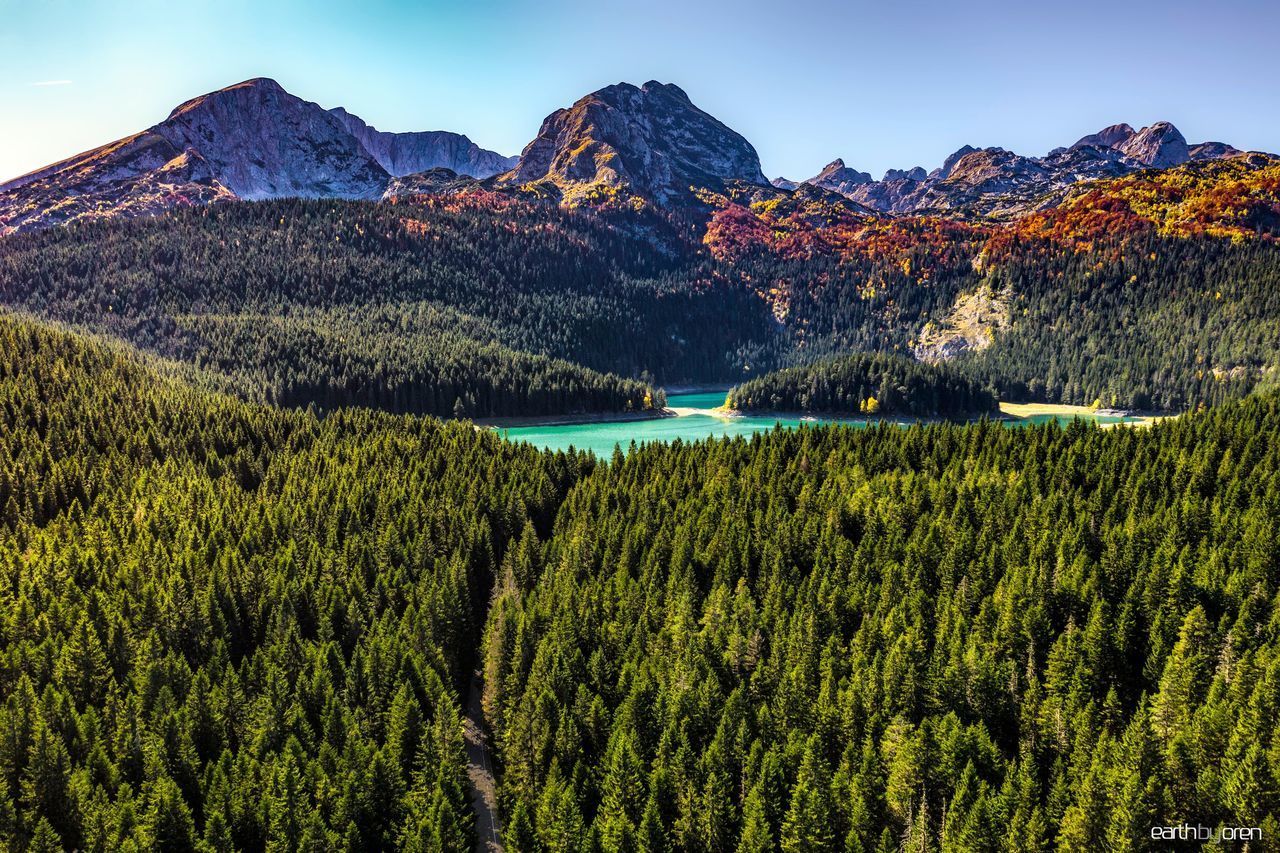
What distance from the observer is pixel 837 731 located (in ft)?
185

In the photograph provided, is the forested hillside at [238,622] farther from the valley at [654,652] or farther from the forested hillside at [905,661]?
the forested hillside at [905,661]

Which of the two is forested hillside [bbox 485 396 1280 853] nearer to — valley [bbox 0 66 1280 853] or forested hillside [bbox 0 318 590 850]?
valley [bbox 0 66 1280 853]

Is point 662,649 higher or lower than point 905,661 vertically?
lower

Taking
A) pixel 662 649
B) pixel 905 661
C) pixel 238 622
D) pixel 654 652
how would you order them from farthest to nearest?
1. pixel 238 622
2. pixel 662 649
3. pixel 654 652
4. pixel 905 661

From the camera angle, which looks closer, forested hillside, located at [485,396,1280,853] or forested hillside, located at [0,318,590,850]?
forested hillside, located at [485,396,1280,853]

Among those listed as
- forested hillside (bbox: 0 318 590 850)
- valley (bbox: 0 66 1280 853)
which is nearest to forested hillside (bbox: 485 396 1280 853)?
valley (bbox: 0 66 1280 853)

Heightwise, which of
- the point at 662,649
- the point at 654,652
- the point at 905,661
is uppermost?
the point at 905,661

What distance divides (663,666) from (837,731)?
14.6m

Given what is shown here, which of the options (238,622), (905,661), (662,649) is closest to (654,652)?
(662,649)

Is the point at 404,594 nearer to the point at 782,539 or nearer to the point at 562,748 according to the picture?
the point at 562,748

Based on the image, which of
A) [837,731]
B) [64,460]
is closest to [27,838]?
[837,731]

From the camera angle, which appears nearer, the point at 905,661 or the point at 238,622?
the point at 905,661

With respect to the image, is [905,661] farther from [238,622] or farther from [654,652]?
[238,622]

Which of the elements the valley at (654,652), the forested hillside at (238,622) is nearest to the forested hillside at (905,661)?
the valley at (654,652)
